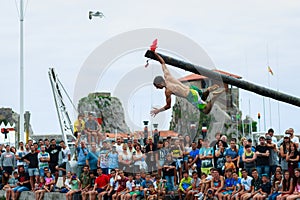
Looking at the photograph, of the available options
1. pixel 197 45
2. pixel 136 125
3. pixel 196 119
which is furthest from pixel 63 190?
pixel 197 45

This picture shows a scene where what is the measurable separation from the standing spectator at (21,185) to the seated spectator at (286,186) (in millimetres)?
9232

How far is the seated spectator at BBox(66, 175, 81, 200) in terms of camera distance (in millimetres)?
19328

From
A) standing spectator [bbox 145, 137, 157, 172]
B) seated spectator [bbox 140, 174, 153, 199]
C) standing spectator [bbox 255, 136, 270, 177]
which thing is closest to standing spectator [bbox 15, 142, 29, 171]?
standing spectator [bbox 145, 137, 157, 172]

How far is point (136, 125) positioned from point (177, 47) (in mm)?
5071

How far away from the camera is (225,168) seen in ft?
53.4

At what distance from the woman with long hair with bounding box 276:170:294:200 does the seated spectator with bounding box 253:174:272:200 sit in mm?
358

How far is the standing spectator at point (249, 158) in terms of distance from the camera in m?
16.0

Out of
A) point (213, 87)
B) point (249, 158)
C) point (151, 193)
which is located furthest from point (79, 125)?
point (213, 87)

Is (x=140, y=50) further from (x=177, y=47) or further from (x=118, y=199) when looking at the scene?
(x=118, y=199)

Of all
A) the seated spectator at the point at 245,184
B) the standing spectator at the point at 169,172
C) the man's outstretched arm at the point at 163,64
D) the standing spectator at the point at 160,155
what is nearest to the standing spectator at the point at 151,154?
the standing spectator at the point at 160,155

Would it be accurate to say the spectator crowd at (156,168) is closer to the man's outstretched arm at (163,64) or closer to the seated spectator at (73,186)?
the seated spectator at (73,186)

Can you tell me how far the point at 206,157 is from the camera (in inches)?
669

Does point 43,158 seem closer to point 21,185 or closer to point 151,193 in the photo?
point 21,185

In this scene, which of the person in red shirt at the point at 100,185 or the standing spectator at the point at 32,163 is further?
the standing spectator at the point at 32,163
